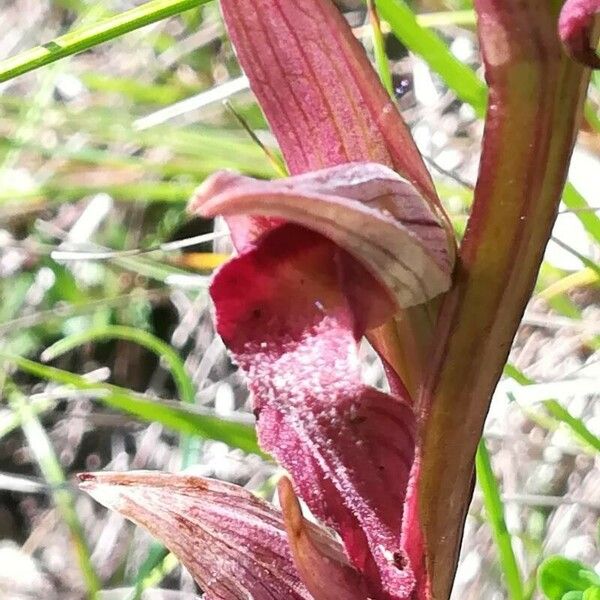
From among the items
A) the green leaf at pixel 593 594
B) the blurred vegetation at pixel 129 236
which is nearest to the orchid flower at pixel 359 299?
the green leaf at pixel 593 594

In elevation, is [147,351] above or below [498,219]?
below

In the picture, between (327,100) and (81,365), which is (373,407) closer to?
(327,100)

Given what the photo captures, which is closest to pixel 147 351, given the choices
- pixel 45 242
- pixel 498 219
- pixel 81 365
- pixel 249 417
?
pixel 81 365

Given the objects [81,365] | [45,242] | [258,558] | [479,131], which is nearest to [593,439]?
[258,558]

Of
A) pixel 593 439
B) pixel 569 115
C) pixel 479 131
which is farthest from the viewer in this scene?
pixel 479 131

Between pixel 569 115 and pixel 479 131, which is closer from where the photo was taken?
pixel 569 115

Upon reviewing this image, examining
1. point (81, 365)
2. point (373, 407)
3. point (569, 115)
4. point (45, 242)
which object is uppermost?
point (569, 115)

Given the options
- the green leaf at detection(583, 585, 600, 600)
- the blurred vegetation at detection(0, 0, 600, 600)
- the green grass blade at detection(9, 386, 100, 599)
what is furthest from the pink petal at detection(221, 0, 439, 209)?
the green grass blade at detection(9, 386, 100, 599)

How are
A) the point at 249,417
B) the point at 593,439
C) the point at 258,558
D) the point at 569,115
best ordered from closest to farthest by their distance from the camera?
the point at 569,115, the point at 258,558, the point at 593,439, the point at 249,417
